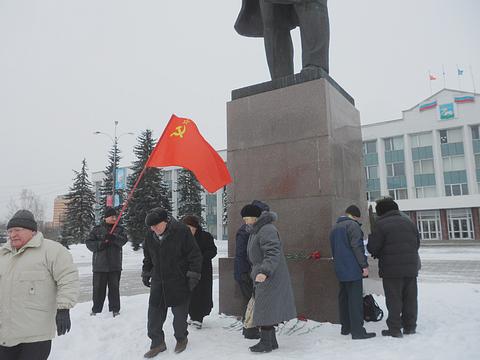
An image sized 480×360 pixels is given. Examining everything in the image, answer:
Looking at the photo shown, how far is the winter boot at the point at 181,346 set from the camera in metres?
4.64

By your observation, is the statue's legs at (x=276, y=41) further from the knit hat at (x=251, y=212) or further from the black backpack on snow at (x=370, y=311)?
the black backpack on snow at (x=370, y=311)

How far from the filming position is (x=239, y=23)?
7.75m

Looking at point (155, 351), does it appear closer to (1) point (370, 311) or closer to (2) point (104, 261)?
(2) point (104, 261)

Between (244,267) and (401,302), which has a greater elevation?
(244,267)

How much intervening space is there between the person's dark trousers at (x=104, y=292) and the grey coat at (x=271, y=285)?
309 cm

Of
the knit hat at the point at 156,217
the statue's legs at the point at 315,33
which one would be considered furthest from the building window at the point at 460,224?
the knit hat at the point at 156,217

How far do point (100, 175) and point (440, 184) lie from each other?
52.7 m

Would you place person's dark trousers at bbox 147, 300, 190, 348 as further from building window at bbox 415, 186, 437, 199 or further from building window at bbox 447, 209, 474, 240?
building window at bbox 415, 186, 437, 199

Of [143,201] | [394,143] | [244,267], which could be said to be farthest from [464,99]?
[244,267]

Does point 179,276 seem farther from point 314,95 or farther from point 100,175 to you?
point 100,175

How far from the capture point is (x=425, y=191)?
4191 centimetres

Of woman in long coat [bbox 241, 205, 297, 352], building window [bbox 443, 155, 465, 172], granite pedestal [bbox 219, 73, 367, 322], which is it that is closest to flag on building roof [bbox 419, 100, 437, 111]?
building window [bbox 443, 155, 465, 172]

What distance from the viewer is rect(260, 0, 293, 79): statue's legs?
710 cm

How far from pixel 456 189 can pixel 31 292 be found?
44.1m
